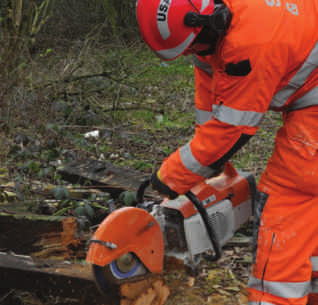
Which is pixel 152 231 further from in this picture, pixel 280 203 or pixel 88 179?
pixel 88 179

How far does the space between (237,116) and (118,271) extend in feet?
3.63

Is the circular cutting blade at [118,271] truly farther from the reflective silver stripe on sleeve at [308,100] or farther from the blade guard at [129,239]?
the reflective silver stripe on sleeve at [308,100]

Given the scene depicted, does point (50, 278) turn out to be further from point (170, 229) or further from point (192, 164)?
point (192, 164)

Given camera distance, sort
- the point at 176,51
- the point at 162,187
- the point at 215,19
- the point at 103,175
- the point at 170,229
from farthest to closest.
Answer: the point at 103,175 → the point at 170,229 → the point at 162,187 → the point at 176,51 → the point at 215,19

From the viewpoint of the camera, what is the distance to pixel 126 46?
602cm

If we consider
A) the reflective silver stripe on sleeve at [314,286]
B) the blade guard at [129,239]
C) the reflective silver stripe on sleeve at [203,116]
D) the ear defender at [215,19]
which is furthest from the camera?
the reflective silver stripe on sleeve at [203,116]

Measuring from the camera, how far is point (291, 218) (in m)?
2.20

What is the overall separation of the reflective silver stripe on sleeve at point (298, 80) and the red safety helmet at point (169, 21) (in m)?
0.57

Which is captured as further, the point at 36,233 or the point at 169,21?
the point at 36,233

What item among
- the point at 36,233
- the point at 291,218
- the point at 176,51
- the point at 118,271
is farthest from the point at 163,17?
the point at 36,233

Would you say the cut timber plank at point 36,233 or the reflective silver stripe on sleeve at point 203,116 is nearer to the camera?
the cut timber plank at point 36,233

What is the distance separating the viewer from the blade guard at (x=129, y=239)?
83.1 inches

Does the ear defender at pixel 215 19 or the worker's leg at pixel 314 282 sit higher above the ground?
the ear defender at pixel 215 19

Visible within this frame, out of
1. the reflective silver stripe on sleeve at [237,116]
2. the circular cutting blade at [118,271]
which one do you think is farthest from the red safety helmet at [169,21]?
the circular cutting blade at [118,271]
